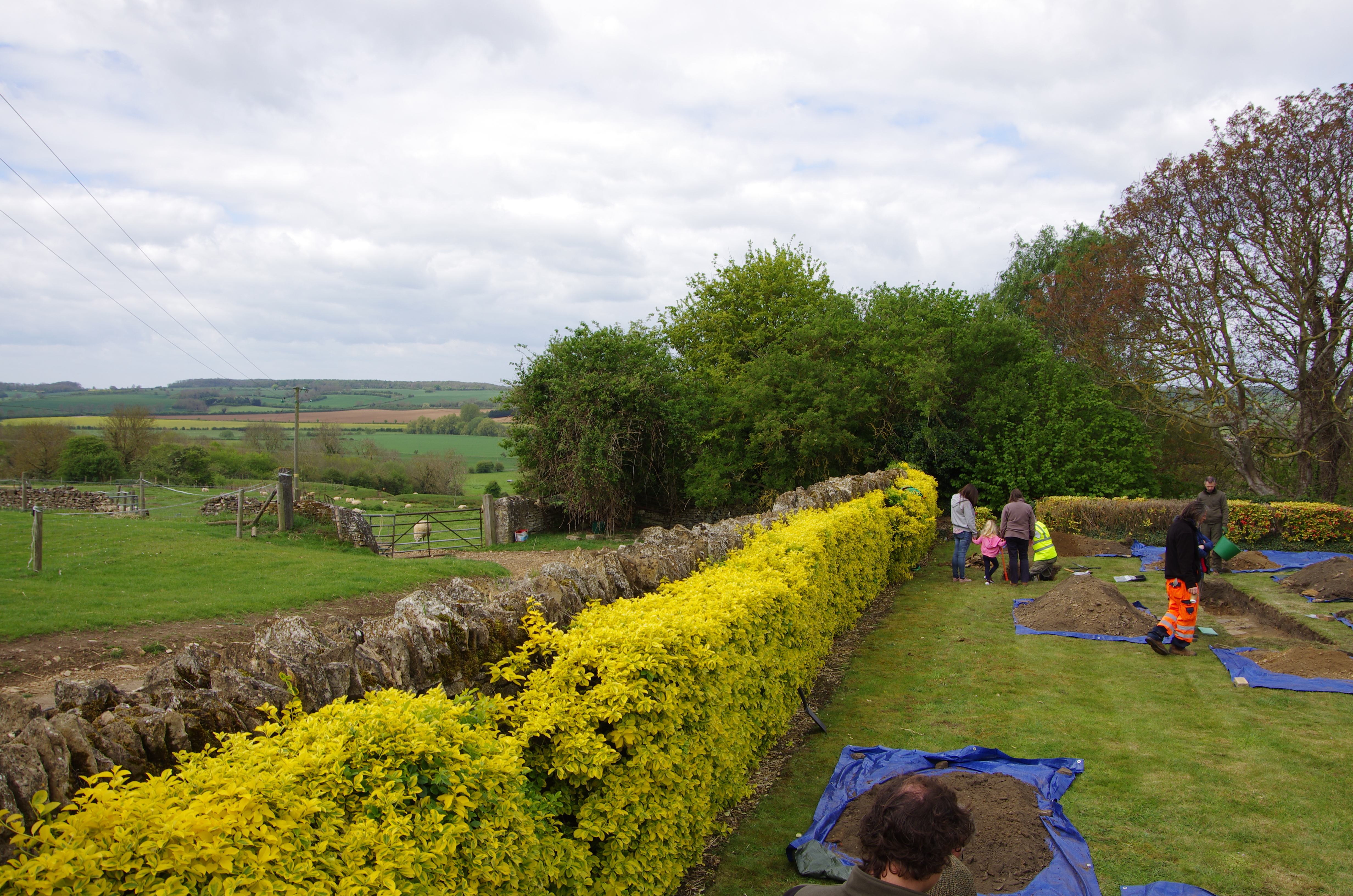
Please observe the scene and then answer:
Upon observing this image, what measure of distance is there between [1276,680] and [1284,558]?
9.14 metres

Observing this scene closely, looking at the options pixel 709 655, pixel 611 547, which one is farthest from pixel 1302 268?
pixel 709 655

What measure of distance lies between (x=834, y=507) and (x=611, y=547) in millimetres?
13086

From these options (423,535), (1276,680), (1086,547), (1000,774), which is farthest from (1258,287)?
(423,535)

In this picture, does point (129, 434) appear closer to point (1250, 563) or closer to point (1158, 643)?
point (1158, 643)

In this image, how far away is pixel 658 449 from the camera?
2600cm

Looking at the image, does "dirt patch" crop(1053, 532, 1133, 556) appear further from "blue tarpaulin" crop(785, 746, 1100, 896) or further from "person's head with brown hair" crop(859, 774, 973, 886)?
"person's head with brown hair" crop(859, 774, 973, 886)

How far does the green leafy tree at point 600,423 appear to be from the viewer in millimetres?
24375

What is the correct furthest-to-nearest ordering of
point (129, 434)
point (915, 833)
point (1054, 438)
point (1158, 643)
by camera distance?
point (129, 434) → point (1054, 438) → point (1158, 643) → point (915, 833)

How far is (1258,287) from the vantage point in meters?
21.3

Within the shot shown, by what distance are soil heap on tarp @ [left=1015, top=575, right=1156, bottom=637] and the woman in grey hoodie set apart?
2.77 meters

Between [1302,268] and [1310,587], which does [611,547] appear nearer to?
[1310,587]

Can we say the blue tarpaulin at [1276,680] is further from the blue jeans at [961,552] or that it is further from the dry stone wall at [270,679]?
the dry stone wall at [270,679]

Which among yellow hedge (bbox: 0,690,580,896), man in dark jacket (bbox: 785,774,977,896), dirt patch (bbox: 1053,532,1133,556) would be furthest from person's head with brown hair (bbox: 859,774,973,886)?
dirt patch (bbox: 1053,532,1133,556)

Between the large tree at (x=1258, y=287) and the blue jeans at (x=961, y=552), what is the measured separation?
557 inches
